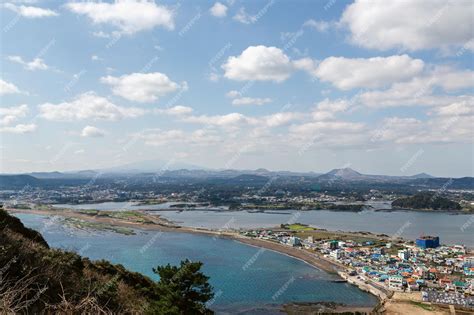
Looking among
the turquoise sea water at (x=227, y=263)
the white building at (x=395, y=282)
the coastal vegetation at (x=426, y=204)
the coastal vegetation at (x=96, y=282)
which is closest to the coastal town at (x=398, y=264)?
the white building at (x=395, y=282)

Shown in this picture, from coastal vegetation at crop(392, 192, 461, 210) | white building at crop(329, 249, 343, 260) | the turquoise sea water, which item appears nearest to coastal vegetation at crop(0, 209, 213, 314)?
the turquoise sea water

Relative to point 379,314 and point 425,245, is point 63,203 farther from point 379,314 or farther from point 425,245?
point 379,314

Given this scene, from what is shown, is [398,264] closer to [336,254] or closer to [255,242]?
[336,254]

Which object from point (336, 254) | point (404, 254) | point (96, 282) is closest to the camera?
point (96, 282)

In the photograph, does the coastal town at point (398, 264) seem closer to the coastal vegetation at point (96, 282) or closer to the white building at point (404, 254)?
the white building at point (404, 254)

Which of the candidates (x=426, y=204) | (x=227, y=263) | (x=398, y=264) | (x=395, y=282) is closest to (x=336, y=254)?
Result: (x=398, y=264)

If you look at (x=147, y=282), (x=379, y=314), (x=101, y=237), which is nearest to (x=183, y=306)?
(x=147, y=282)
